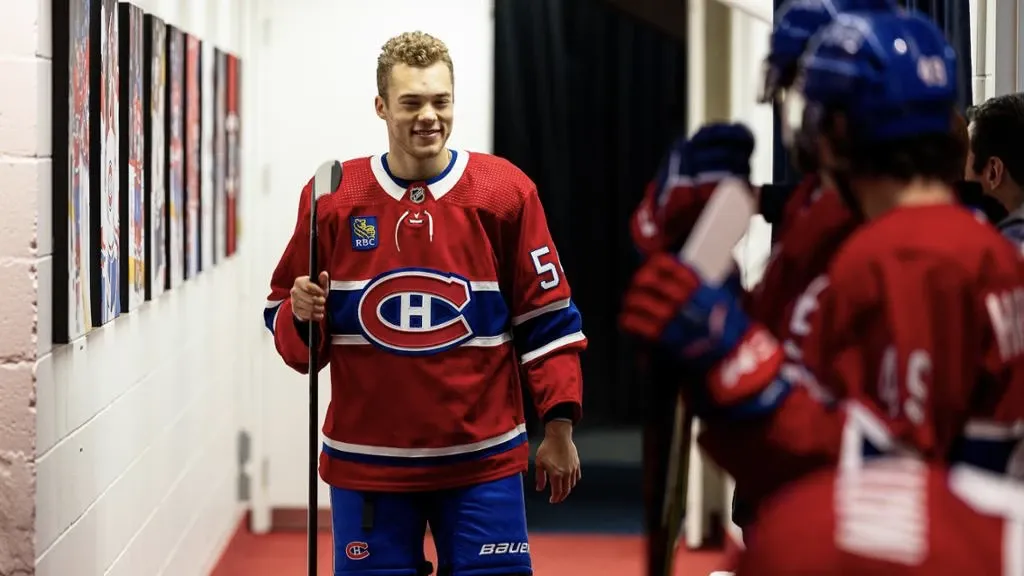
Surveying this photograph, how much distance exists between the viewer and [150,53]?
11.4ft

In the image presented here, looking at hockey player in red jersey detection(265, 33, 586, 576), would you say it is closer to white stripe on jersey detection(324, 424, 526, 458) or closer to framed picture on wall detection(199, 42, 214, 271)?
white stripe on jersey detection(324, 424, 526, 458)

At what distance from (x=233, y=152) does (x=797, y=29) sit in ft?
12.2

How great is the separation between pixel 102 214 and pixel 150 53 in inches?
26.0

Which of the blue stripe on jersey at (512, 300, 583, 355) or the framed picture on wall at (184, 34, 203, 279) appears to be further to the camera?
the framed picture on wall at (184, 34, 203, 279)

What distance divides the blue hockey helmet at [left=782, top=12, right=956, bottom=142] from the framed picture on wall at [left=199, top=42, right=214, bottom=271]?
311 centimetres

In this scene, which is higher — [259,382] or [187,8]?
[187,8]

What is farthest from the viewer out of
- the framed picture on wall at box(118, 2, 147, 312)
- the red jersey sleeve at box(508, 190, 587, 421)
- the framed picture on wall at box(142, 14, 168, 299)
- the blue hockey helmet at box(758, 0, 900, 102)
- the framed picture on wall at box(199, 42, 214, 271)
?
the framed picture on wall at box(199, 42, 214, 271)

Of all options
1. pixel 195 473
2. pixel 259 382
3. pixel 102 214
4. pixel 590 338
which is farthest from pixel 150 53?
pixel 590 338

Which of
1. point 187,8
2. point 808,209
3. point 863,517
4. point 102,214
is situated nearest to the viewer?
point 863,517

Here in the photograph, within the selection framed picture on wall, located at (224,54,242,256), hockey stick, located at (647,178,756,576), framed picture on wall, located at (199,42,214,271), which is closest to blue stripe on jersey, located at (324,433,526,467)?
hockey stick, located at (647,178,756,576)

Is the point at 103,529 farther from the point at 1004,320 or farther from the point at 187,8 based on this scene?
the point at 1004,320

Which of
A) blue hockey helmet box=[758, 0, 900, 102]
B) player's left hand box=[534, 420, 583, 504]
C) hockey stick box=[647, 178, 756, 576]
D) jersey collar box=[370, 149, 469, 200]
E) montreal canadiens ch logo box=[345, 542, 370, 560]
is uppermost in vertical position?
blue hockey helmet box=[758, 0, 900, 102]

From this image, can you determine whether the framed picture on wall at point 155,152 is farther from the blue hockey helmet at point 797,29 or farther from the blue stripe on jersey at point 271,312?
Answer: the blue hockey helmet at point 797,29

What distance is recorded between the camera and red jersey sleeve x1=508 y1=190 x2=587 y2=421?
108 inches
